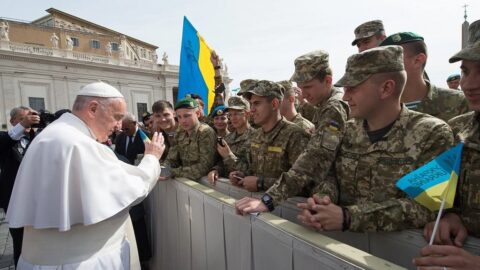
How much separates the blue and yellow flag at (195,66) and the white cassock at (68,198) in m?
3.63

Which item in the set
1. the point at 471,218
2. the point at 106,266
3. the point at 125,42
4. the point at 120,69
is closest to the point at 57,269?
the point at 106,266

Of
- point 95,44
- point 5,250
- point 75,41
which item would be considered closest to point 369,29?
point 5,250

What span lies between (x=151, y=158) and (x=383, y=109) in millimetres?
1802

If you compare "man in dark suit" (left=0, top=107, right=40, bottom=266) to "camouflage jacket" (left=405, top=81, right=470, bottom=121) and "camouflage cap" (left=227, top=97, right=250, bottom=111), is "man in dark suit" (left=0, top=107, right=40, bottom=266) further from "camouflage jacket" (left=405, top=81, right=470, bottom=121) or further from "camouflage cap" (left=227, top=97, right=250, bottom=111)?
"camouflage jacket" (left=405, top=81, right=470, bottom=121)

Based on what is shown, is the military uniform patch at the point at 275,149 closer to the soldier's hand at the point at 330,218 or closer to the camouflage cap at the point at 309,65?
the camouflage cap at the point at 309,65

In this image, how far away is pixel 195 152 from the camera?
12.5 ft

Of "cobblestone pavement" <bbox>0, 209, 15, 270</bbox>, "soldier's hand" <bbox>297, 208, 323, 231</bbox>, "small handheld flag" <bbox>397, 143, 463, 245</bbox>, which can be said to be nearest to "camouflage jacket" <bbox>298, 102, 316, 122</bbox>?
"soldier's hand" <bbox>297, 208, 323, 231</bbox>

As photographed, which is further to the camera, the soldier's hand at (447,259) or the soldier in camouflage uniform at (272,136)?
the soldier in camouflage uniform at (272,136)

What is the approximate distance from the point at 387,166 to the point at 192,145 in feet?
8.29

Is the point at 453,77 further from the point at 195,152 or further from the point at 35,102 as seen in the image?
the point at 35,102

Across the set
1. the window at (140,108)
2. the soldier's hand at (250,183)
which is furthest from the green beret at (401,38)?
the window at (140,108)

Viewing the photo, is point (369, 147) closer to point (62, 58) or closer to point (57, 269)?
point (57, 269)

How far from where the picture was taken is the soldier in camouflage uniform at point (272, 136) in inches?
108

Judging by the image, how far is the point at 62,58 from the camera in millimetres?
38000
